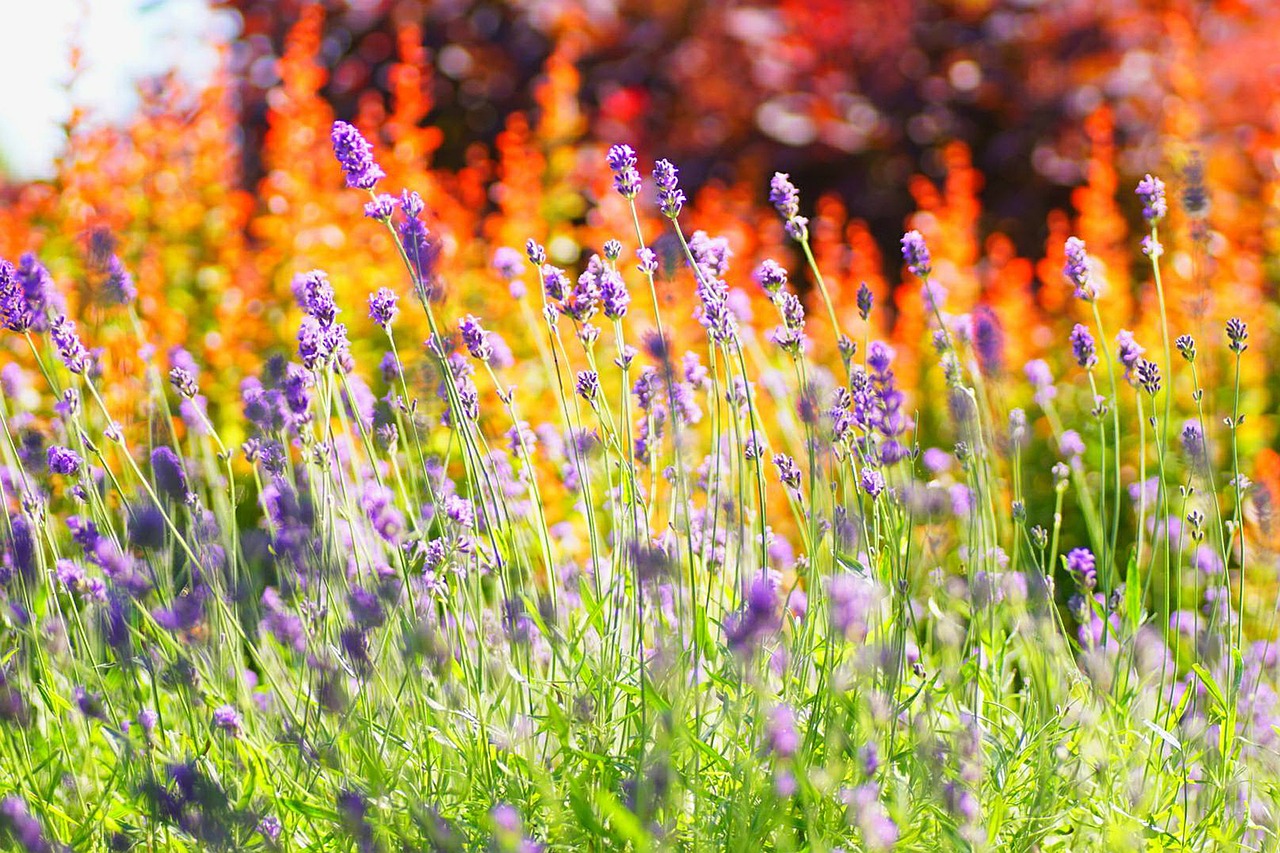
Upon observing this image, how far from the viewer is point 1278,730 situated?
6.61 ft

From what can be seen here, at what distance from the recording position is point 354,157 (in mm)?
1775

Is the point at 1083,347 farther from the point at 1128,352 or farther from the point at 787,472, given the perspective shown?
the point at 787,472

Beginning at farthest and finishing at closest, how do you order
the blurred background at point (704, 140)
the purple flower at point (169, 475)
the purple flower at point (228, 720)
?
1. the blurred background at point (704, 140)
2. the purple flower at point (169, 475)
3. the purple flower at point (228, 720)

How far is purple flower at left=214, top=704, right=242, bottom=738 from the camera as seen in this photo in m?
1.82

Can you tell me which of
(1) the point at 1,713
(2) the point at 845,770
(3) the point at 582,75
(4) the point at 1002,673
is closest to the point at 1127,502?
(4) the point at 1002,673

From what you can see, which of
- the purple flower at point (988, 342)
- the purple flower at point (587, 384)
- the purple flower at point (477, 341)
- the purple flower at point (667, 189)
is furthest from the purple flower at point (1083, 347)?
the purple flower at point (477, 341)

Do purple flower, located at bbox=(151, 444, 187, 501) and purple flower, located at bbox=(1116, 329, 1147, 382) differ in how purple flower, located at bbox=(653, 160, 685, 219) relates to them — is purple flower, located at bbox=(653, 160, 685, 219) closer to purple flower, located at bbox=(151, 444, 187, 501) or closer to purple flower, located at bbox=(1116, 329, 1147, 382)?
purple flower, located at bbox=(1116, 329, 1147, 382)

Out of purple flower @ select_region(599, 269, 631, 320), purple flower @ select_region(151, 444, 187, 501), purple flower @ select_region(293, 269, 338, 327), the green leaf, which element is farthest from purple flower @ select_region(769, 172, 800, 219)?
purple flower @ select_region(151, 444, 187, 501)

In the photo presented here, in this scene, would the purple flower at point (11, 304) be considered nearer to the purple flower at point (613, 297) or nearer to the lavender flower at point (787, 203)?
the purple flower at point (613, 297)

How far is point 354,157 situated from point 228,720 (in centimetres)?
84

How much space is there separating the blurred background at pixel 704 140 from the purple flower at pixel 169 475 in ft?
6.55

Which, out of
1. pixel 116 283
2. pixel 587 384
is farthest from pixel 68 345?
pixel 587 384

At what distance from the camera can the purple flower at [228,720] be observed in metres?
1.82

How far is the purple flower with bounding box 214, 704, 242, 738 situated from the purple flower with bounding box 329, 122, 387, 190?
0.79 meters
